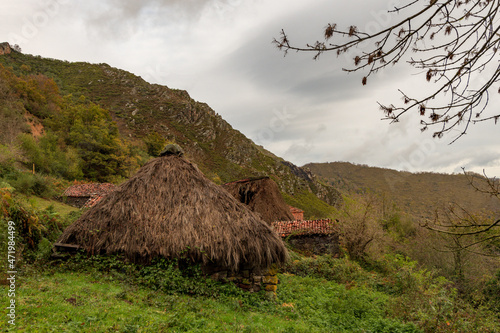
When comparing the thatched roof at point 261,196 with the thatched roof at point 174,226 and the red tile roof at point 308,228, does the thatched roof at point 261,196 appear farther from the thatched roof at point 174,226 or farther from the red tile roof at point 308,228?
the thatched roof at point 174,226

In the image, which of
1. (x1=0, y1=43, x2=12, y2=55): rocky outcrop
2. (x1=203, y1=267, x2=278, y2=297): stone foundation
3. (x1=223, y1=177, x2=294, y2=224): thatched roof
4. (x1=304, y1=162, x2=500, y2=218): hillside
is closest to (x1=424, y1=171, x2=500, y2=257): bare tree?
(x1=203, y1=267, x2=278, y2=297): stone foundation

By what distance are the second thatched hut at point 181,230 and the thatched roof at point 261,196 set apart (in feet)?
41.2

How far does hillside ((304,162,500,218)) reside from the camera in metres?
51.0

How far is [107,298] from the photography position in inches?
203

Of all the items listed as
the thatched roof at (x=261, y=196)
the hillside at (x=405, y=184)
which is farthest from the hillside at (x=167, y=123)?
the thatched roof at (x=261, y=196)

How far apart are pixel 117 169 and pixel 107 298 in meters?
29.1

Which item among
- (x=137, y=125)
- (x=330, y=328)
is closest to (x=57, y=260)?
(x=330, y=328)

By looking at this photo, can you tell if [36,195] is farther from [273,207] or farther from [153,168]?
[273,207]

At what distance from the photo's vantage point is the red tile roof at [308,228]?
17.1m

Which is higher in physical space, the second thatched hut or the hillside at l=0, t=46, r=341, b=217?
the hillside at l=0, t=46, r=341, b=217

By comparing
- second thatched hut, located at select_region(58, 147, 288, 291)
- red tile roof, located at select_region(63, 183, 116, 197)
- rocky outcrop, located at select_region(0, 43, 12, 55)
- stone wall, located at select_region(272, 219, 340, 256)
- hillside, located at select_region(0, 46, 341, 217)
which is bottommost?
stone wall, located at select_region(272, 219, 340, 256)

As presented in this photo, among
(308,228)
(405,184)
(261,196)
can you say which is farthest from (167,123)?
(405,184)

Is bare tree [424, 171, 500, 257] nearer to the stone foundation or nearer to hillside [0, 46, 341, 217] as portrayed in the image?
the stone foundation

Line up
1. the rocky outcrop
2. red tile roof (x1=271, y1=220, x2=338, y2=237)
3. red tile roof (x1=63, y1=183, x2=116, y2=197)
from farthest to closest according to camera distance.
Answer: the rocky outcrop
red tile roof (x1=63, y1=183, x2=116, y2=197)
red tile roof (x1=271, y1=220, x2=338, y2=237)
